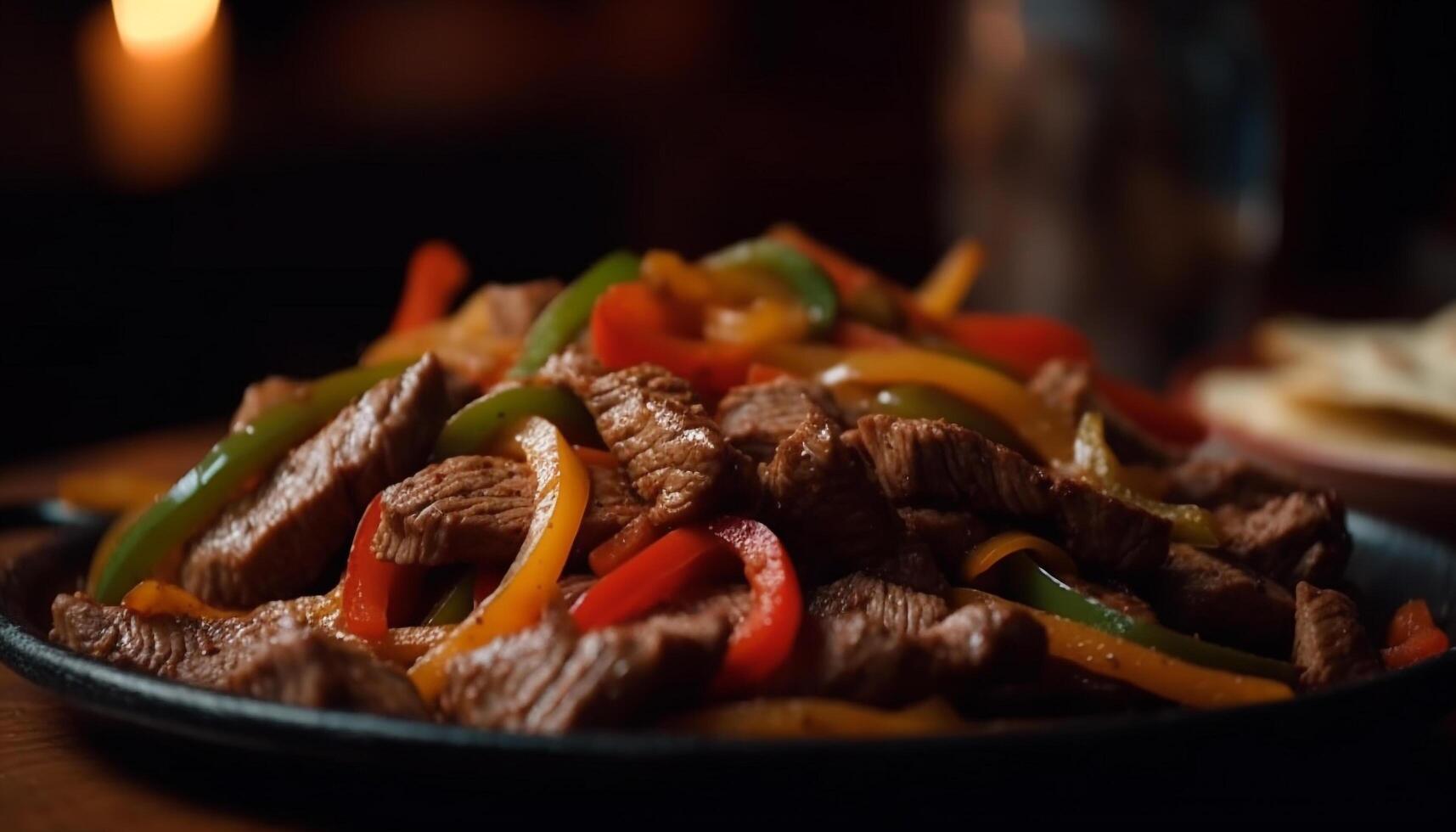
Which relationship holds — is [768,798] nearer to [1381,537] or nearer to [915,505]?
[915,505]

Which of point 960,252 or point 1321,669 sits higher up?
point 960,252

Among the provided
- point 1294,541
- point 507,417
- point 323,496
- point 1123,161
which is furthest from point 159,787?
point 1123,161

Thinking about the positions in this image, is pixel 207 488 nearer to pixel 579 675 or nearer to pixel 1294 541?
pixel 579 675

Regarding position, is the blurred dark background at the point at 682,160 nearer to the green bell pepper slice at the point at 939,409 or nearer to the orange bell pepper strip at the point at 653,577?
the green bell pepper slice at the point at 939,409

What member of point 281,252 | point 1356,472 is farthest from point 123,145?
point 1356,472

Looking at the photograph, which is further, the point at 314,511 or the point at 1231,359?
the point at 1231,359

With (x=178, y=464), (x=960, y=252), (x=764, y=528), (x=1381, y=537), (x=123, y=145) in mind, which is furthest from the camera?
(x=123, y=145)

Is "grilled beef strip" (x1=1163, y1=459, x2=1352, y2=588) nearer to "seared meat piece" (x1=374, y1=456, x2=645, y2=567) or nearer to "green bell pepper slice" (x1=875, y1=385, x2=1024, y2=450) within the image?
"green bell pepper slice" (x1=875, y1=385, x2=1024, y2=450)
